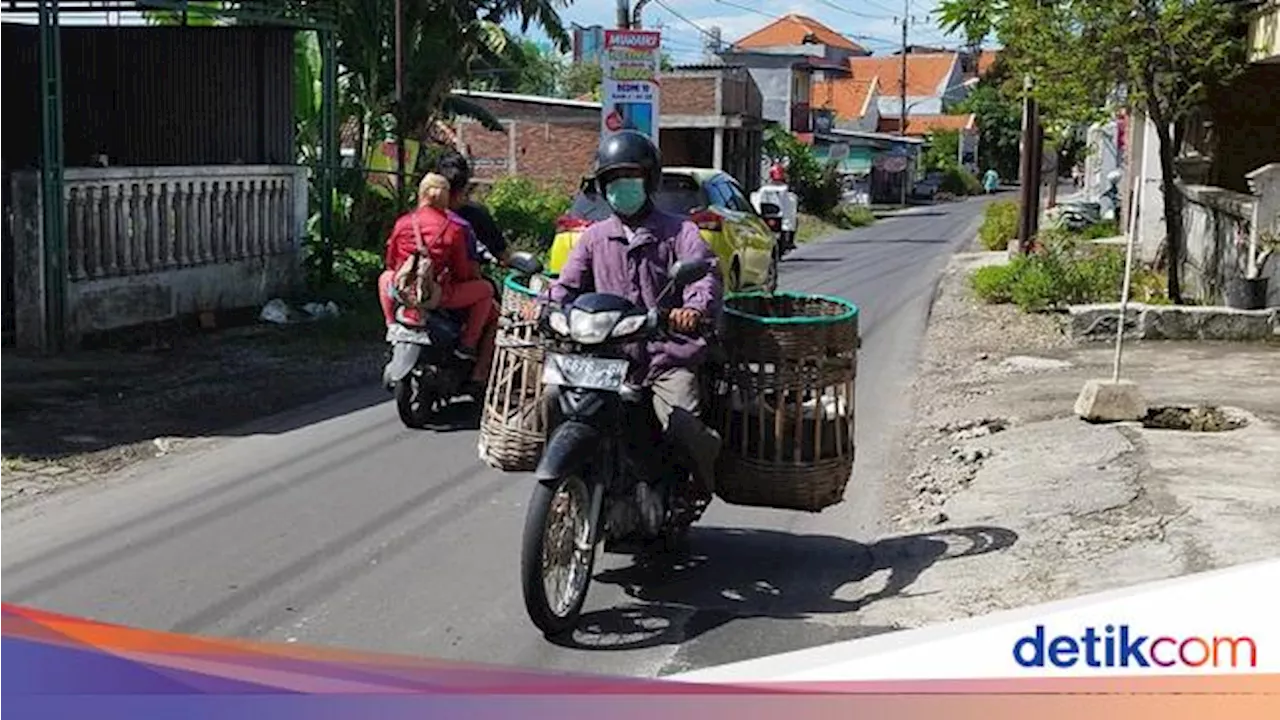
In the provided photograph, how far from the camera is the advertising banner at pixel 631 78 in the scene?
2359cm

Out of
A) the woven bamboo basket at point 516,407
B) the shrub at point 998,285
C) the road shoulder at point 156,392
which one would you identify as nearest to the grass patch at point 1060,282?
the shrub at point 998,285

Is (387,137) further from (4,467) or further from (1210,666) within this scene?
(1210,666)

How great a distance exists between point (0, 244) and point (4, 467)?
5.46m

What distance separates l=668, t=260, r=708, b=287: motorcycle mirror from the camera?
570 centimetres

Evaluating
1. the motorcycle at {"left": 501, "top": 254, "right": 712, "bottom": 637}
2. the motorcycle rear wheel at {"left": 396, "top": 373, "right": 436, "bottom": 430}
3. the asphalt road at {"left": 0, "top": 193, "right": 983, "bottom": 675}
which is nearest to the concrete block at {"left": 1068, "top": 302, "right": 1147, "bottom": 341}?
the asphalt road at {"left": 0, "top": 193, "right": 983, "bottom": 675}

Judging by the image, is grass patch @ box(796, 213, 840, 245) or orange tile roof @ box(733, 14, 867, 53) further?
orange tile roof @ box(733, 14, 867, 53)

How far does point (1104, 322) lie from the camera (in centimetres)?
1427

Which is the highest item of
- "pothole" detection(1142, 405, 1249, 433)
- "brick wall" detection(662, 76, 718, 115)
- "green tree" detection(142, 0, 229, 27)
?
"brick wall" detection(662, 76, 718, 115)

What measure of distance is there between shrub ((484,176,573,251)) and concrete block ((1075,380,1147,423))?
1339 centimetres

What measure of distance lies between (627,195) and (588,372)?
3.04 feet

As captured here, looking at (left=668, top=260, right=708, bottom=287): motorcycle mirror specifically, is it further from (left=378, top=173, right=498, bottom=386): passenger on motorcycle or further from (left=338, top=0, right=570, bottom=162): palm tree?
(left=338, top=0, right=570, bottom=162): palm tree

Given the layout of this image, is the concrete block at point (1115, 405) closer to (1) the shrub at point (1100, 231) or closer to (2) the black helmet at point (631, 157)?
(2) the black helmet at point (631, 157)

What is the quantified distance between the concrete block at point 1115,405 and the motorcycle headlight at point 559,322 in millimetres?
5021

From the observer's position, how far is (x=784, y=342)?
617cm
